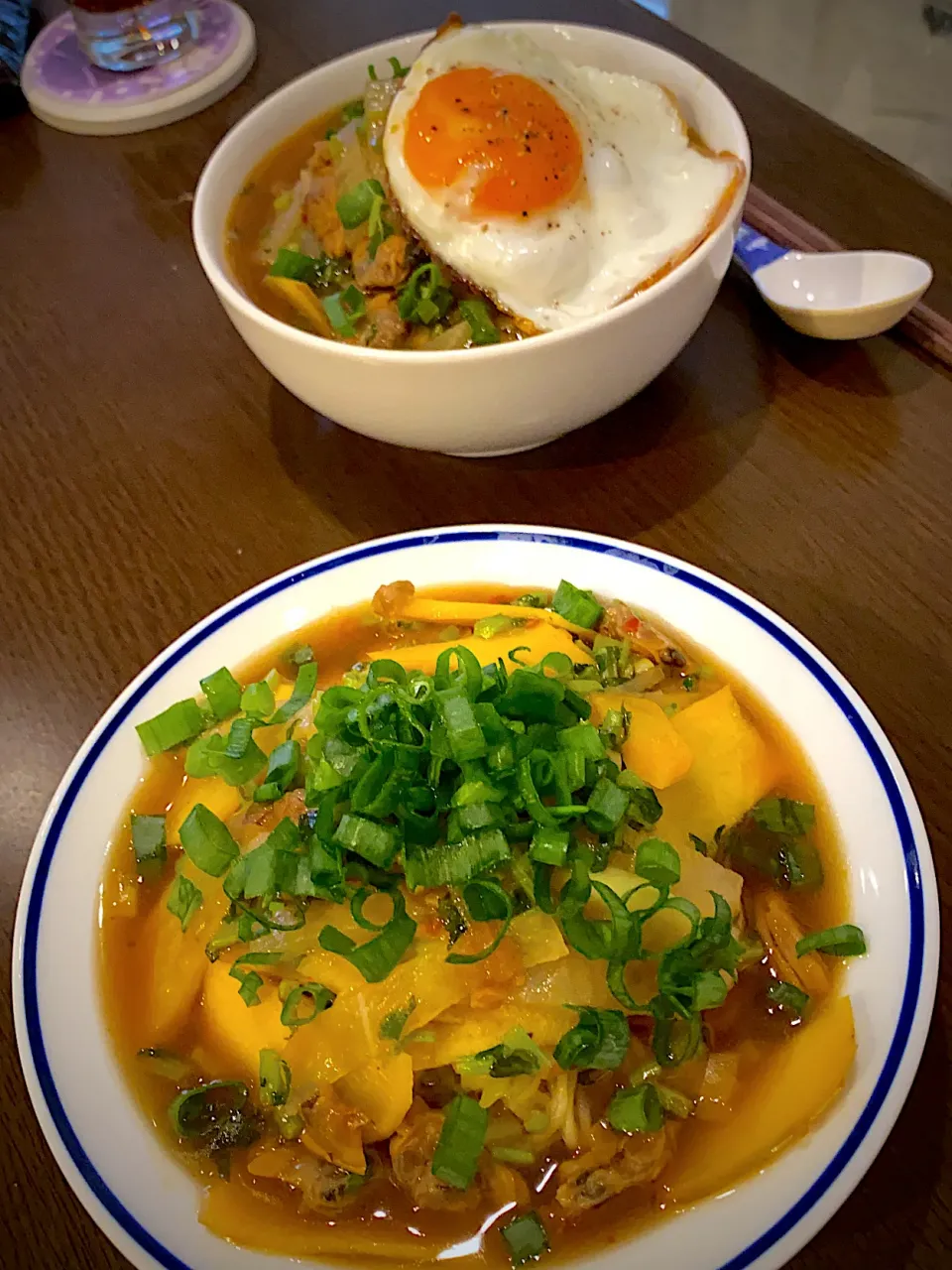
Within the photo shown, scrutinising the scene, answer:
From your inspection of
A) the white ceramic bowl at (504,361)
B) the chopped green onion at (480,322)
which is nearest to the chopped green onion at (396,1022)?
the white ceramic bowl at (504,361)

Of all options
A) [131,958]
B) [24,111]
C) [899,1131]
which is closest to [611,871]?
[899,1131]

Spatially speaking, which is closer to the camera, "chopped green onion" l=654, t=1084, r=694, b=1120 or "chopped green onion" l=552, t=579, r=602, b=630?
"chopped green onion" l=654, t=1084, r=694, b=1120

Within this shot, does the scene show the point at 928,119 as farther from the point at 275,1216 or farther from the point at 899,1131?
the point at 275,1216

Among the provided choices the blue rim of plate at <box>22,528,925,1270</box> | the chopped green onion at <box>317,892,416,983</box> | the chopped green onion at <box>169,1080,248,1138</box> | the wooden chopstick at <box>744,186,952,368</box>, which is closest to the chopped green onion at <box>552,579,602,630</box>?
the blue rim of plate at <box>22,528,925,1270</box>

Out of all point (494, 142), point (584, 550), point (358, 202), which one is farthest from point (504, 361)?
point (358, 202)

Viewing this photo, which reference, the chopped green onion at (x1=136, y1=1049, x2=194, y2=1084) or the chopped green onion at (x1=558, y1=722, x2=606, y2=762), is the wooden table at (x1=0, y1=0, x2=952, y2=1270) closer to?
the chopped green onion at (x1=136, y1=1049, x2=194, y2=1084)

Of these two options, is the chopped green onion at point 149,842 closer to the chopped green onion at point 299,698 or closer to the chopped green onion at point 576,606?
the chopped green onion at point 299,698
